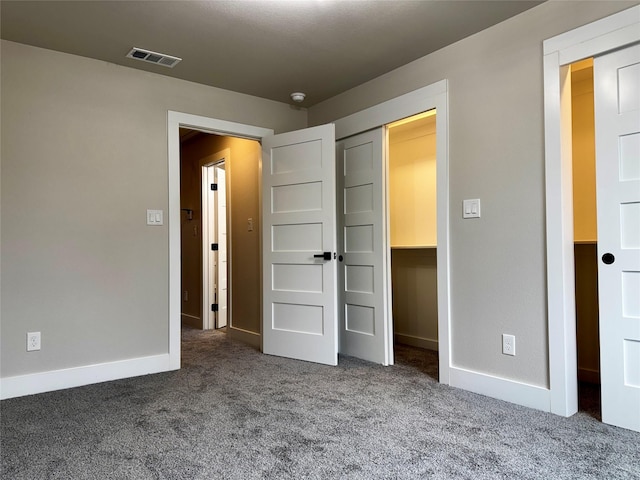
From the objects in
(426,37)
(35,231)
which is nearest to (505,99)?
(426,37)

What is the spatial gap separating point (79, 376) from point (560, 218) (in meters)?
3.23

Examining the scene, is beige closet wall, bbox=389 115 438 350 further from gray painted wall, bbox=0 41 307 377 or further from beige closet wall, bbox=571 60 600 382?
gray painted wall, bbox=0 41 307 377

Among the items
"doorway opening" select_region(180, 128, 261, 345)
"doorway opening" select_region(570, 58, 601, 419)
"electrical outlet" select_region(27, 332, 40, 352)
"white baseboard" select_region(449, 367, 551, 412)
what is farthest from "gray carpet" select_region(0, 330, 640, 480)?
"doorway opening" select_region(180, 128, 261, 345)

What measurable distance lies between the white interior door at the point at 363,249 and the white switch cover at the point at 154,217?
1.52 metres

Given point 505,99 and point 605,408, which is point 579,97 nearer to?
point 505,99

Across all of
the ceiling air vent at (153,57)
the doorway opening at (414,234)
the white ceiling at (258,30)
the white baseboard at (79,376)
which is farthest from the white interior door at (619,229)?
the white baseboard at (79,376)

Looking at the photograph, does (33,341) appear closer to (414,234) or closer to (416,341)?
(416,341)

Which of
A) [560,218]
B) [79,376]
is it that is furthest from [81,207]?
[560,218]

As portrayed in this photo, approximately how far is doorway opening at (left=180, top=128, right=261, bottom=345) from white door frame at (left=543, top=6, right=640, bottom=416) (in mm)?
2529

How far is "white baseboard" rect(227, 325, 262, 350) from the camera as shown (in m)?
4.17

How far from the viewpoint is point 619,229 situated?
213 cm

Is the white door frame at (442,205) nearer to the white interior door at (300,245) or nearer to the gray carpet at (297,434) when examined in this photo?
the gray carpet at (297,434)

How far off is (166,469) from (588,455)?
1.80m

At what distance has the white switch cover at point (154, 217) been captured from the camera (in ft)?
10.8
